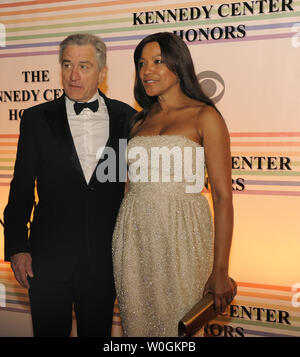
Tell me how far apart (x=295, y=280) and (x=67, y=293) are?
1371 mm

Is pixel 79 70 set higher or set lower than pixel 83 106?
higher

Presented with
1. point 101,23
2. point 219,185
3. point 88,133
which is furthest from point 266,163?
point 101,23

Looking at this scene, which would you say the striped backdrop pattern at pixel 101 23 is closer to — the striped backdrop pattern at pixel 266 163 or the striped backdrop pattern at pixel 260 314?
the striped backdrop pattern at pixel 266 163

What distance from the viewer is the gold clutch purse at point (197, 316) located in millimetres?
1769

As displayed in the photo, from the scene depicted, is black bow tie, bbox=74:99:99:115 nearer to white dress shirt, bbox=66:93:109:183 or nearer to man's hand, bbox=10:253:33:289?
white dress shirt, bbox=66:93:109:183

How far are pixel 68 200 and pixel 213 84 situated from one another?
121 centimetres

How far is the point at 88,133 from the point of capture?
223 centimetres

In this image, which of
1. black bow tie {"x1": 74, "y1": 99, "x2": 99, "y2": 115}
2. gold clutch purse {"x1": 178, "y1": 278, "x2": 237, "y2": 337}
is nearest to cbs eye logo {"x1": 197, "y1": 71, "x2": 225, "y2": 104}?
black bow tie {"x1": 74, "y1": 99, "x2": 99, "y2": 115}

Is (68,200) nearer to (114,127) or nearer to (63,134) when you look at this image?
(63,134)

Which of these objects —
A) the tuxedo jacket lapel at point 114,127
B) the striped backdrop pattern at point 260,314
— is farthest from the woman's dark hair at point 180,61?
the striped backdrop pattern at point 260,314

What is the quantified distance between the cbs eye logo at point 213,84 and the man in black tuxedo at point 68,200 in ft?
2.39

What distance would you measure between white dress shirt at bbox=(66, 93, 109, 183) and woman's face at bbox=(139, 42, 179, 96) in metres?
0.33
